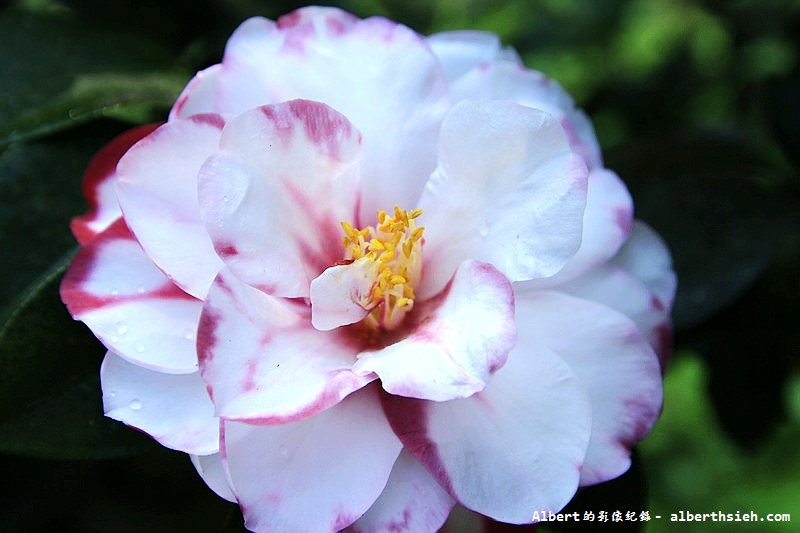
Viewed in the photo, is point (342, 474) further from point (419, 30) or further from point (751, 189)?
point (419, 30)

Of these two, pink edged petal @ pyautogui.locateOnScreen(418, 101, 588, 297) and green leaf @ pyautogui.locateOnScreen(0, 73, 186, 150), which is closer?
pink edged petal @ pyautogui.locateOnScreen(418, 101, 588, 297)

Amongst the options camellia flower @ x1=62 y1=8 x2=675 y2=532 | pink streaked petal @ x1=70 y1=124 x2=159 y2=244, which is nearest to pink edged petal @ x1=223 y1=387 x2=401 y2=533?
camellia flower @ x1=62 y1=8 x2=675 y2=532

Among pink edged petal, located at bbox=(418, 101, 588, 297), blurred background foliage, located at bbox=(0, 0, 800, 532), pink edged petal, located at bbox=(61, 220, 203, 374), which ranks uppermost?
pink edged petal, located at bbox=(418, 101, 588, 297)

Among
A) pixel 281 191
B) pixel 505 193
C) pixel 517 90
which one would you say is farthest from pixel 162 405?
pixel 517 90

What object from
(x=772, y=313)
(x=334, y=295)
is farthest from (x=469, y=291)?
(x=772, y=313)

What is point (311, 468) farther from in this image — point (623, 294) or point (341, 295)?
point (623, 294)

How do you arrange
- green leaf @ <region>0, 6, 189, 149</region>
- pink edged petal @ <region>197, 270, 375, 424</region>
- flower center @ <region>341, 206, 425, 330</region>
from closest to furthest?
pink edged petal @ <region>197, 270, 375, 424</region>
flower center @ <region>341, 206, 425, 330</region>
green leaf @ <region>0, 6, 189, 149</region>

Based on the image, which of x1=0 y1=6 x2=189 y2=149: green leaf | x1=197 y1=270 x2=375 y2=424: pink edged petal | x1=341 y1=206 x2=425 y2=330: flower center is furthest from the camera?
x1=0 y1=6 x2=189 y2=149: green leaf

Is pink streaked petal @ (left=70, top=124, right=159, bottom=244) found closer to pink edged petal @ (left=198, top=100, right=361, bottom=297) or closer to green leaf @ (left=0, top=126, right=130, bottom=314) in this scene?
green leaf @ (left=0, top=126, right=130, bottom=314)
